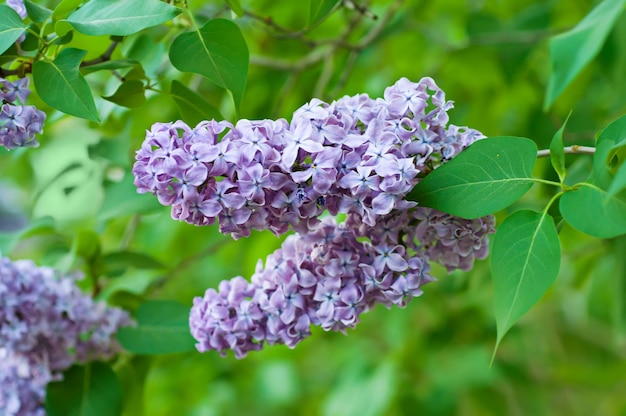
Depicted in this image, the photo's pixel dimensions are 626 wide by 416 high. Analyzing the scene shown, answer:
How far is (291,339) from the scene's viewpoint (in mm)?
844

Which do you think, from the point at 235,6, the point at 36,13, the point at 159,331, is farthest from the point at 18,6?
the point at 159,331

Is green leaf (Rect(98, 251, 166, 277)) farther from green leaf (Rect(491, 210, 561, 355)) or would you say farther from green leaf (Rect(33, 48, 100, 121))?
green leaf (Rect(491, 210, 561, 355))

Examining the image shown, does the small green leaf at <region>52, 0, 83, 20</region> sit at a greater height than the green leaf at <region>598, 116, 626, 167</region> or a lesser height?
lesser

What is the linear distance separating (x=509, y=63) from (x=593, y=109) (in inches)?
Result: 10.4

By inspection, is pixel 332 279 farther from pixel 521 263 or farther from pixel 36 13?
pixel 36 13

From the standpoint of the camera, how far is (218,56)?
0.80 m

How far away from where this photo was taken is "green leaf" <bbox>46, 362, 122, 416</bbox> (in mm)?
1111

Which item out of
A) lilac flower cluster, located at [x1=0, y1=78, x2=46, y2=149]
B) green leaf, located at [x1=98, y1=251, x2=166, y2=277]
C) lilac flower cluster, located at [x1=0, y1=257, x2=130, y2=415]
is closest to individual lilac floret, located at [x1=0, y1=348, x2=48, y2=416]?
lilac flower cluster, located at [x1=0, y1=257, x2=130, y2=415]

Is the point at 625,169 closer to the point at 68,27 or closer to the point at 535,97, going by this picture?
the point at 68,27

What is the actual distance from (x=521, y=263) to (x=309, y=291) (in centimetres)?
24

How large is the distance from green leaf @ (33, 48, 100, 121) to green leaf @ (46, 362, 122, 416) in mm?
514

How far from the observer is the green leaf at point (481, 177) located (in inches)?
28.3

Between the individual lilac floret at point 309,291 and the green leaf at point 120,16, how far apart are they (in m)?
0.27

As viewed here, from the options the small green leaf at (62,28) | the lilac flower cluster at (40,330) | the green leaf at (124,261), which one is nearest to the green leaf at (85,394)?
the lilac flower cluster at (40,330)
